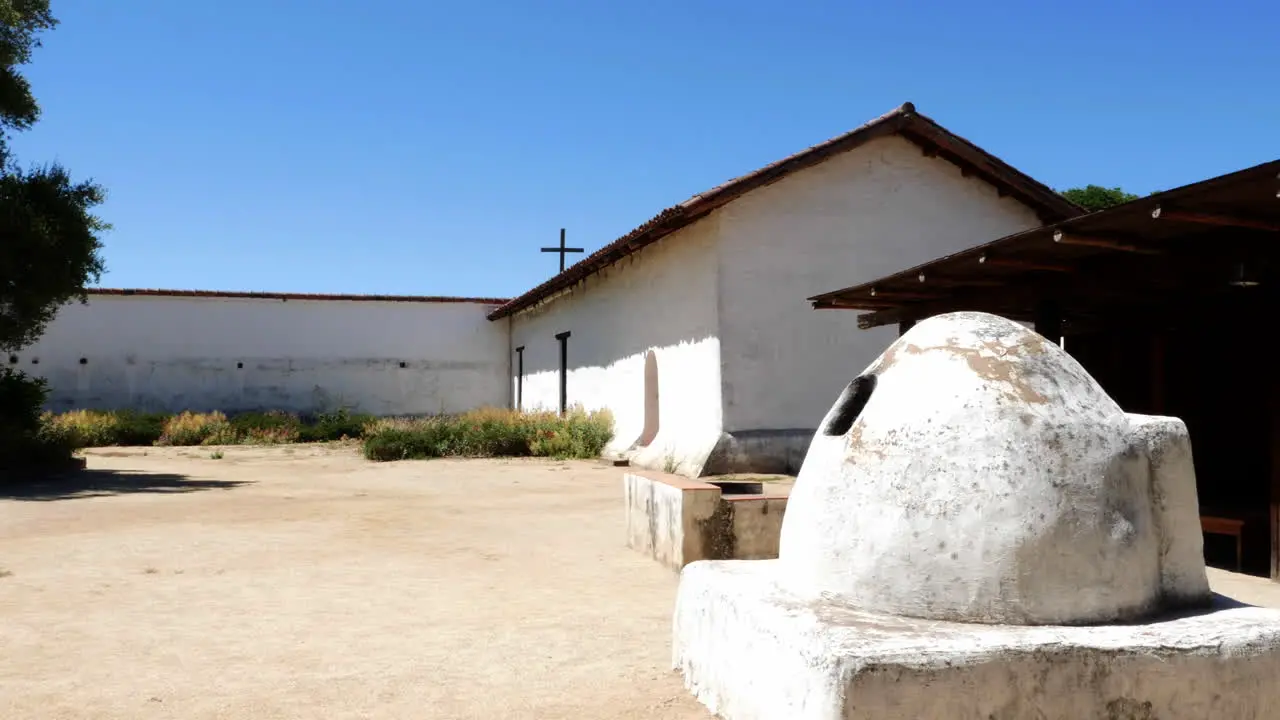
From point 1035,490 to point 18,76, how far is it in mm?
15365

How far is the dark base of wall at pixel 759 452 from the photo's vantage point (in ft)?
42.9

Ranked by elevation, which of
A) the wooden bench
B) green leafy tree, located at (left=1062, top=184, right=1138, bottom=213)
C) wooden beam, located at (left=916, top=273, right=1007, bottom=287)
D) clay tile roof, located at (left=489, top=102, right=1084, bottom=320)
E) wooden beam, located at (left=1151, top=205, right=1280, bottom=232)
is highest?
green leafy tree, located at (left=1062, top=184, right=1138, bottom=213)

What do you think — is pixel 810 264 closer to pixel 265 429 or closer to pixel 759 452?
pixel 759 452

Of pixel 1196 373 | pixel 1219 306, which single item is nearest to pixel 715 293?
pixel 1196 373

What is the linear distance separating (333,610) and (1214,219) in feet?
18.7

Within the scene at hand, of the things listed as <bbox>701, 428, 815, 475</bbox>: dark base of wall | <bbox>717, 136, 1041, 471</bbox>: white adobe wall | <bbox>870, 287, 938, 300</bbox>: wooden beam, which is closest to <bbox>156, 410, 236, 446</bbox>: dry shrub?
<bbox>701, 428, 815, 475</bbox>: dark base of wall

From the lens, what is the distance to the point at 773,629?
3121mm

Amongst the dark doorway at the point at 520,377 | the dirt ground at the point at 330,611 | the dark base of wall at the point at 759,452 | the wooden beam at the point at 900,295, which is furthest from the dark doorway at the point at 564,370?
the wooden beam at the point at 900,295

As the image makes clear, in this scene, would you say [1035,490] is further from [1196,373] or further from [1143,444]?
[1196,373]

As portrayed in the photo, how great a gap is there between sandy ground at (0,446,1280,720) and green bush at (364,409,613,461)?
20.8ft

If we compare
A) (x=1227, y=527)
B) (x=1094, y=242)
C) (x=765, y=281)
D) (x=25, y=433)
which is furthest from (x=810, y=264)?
(x=25, y=433)

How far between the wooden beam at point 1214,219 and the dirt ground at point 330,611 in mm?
3808

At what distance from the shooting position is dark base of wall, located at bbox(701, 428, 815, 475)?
13.1 meters

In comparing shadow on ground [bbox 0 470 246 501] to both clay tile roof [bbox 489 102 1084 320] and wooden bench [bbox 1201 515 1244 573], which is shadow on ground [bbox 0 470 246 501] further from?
wooden bench [bbox 1201 515 1244 573]
